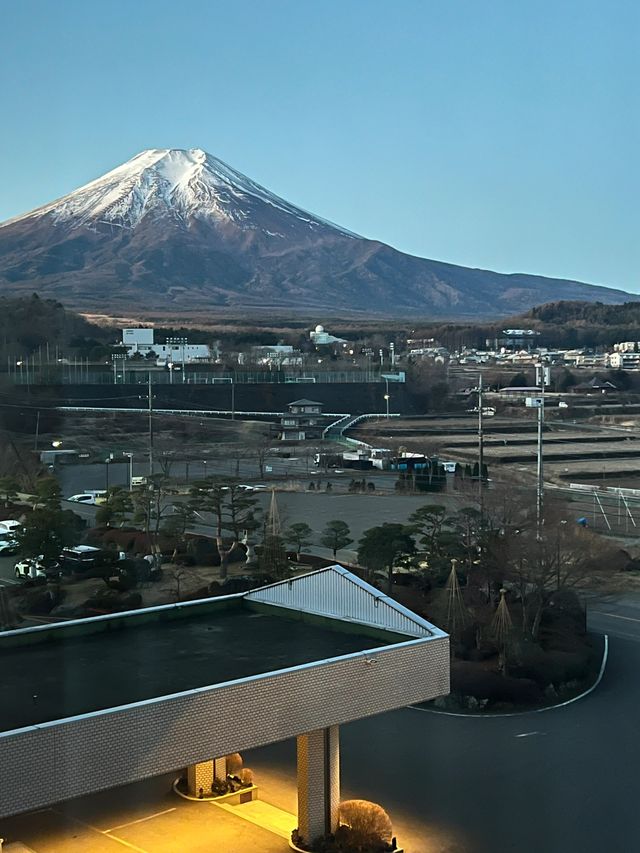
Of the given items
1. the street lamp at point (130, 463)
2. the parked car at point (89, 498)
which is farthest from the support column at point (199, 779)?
the street lamp at point (130, 463)

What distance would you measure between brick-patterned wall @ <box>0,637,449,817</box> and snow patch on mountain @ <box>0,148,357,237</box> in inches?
732

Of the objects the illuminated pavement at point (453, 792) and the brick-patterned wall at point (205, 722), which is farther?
the illuminated pavement at point (453, 792)

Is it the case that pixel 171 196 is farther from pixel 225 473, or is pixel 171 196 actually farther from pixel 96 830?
pixel 96 830

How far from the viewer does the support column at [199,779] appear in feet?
11.8

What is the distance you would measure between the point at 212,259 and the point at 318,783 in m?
23.5

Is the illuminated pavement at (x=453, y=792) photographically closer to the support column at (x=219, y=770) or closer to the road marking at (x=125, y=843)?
the road marking at (x=125, y=843)

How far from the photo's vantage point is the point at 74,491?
28.4 feet

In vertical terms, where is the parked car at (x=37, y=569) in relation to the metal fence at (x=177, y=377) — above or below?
below

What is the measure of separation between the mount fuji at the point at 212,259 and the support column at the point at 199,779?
1164 cm

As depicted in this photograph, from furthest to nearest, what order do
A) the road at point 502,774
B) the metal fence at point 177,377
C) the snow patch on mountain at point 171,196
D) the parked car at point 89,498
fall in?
1. the snow patch on mountain at point 171,196
2. the metal fence at point 177,377
3. the parked car at point 89,498
4. the road at point 502,774

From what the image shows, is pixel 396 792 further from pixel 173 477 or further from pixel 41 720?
pixel 173 477

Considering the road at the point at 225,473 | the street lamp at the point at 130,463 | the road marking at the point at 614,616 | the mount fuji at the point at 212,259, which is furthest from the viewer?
the mount fuji at the point at 212,259

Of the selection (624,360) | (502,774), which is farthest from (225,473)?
(624,360)

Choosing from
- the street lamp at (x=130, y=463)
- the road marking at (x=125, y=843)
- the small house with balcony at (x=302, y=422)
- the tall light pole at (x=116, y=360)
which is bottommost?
the road marking at (x=125, y=843)
